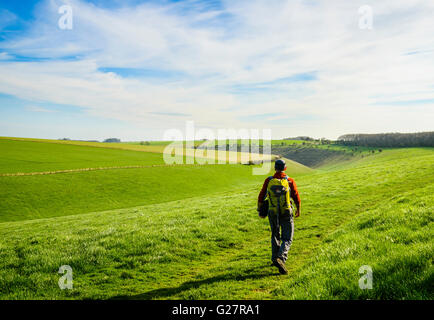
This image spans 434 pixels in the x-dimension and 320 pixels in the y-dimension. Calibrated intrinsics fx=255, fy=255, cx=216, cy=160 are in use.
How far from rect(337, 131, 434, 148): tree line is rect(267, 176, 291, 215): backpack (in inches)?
6216

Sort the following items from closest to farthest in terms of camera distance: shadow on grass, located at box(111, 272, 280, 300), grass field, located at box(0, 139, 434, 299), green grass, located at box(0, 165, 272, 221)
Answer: grass field, located at box(0, 139, 434, 299) → shadow on grass, located at box(111, 272, 280, 300) → green grass, located at box(0, 165, 272, 221)

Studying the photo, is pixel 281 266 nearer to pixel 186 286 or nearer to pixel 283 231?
pixel 283 231

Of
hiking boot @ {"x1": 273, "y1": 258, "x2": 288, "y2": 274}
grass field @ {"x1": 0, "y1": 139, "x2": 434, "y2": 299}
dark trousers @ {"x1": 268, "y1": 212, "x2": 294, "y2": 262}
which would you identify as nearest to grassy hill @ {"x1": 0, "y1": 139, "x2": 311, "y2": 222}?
grass field @ {"x1": 0, "y1": 139, "x2": 434, "y2": 299}

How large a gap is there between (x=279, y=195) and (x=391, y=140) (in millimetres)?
178844

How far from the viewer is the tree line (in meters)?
136

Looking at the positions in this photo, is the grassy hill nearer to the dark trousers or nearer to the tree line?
the dark trousers

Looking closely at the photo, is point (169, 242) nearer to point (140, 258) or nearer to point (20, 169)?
point (140, 258)

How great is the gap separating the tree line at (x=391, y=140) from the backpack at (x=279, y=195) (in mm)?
157877

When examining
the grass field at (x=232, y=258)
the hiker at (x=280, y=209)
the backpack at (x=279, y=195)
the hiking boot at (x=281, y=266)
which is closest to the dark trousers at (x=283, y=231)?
the hiker at (x=280, y=209)

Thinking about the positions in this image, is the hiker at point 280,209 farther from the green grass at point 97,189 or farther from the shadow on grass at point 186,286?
the green grass at point 97,189

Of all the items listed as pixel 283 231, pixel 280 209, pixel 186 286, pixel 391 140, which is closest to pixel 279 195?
pixel 280 209

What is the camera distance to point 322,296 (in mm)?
6109
